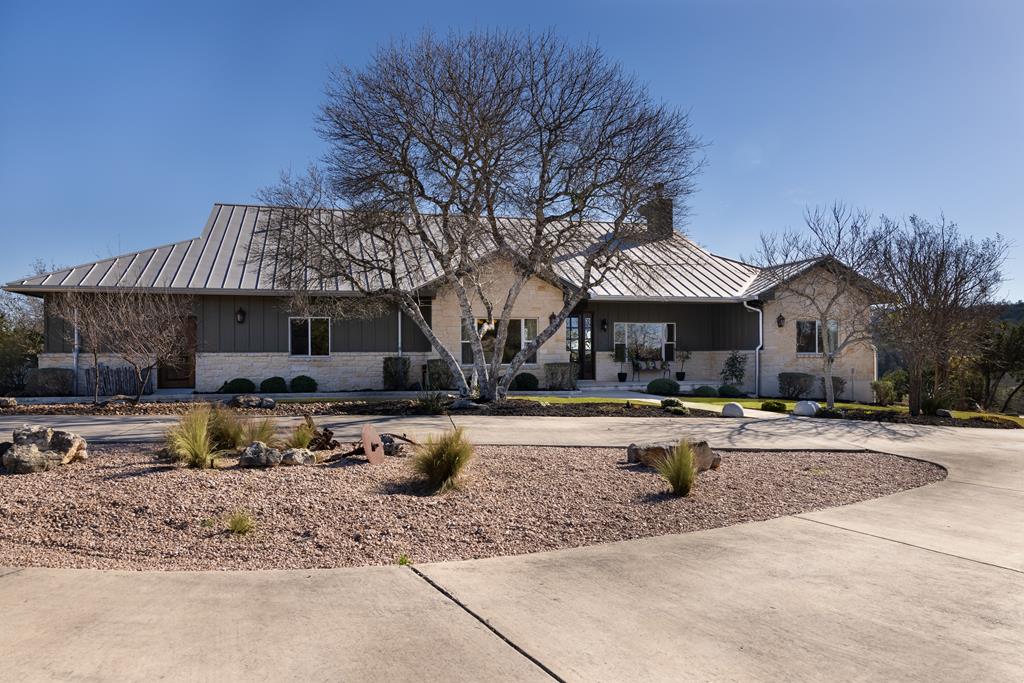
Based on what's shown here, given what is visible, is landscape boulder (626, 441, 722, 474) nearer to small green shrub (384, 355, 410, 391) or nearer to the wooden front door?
small green shrub (384, 355, 410, 391)

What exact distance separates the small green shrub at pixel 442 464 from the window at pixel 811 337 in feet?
68.2

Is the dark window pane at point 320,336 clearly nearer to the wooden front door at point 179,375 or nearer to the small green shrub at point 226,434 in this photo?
the wooden front door at point 179,375

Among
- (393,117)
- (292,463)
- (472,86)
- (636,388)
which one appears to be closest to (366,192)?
(393,117)

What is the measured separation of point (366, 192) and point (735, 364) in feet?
47.2

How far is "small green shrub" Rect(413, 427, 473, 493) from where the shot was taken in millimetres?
7391

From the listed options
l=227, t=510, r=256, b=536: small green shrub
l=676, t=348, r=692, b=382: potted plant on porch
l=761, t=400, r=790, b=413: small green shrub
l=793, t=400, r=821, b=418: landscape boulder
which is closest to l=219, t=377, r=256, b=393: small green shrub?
l=676, t=348, r=692, b=382: potted plant on porch

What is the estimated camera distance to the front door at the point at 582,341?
25.1 metres

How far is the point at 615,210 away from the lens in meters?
17.6

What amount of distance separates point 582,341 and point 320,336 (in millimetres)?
8830

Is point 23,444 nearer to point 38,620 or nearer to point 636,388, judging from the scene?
point 38,620

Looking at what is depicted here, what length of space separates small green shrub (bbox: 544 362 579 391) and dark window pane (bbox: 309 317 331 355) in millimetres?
6885

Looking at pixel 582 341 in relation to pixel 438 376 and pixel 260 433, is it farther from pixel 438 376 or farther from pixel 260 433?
pixel 260 433

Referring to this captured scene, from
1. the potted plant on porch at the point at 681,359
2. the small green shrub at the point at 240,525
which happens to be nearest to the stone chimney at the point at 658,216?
the potted plant on porch at the point at 681,359

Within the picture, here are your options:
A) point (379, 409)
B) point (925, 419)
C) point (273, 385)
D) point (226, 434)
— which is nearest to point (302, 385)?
point (273, 385)
